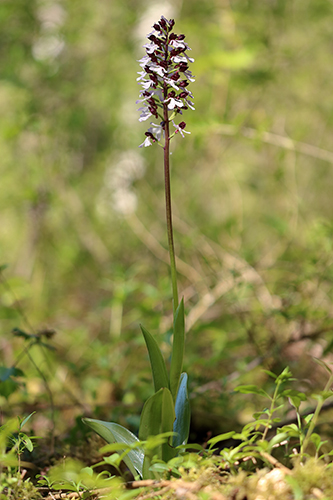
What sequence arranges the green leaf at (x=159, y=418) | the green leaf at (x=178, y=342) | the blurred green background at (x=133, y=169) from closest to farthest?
the green leaf at (x=159, y=418), the green leaf at (x=178, y=342), the blurred green background at (x=133, y=169)

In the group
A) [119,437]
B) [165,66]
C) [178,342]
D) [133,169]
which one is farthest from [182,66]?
[133,169]

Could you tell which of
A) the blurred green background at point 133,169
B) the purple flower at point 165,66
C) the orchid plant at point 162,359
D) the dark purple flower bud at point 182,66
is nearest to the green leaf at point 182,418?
the orchid plant at point 162,359

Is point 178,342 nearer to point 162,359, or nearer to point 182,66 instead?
point 162,359

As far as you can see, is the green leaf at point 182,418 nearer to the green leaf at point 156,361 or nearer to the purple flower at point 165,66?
the green leaf at point 156,361

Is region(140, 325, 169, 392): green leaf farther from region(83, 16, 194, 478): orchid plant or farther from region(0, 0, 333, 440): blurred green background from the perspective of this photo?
region(0, 0, 333, 440): blurred green background

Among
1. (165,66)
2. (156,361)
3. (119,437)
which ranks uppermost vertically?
(165,66)

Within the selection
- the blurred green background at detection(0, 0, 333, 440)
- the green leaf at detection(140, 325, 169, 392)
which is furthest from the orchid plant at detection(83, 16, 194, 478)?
the blurred green background at detection(0, 0, 333, 440)
